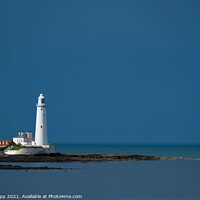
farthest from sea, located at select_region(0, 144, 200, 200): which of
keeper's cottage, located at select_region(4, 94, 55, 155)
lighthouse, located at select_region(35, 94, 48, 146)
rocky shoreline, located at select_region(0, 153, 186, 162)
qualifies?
lighthouse, located at select_region(35, 94, 48, 146)

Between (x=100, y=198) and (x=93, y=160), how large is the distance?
33.5 metres

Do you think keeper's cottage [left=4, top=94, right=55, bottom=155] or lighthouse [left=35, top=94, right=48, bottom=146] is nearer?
keeper's cottage [left=4, top=94, right=55, bottom=155]

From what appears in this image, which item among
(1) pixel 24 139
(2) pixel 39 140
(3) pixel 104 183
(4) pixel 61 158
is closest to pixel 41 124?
(2) pixel 39 140

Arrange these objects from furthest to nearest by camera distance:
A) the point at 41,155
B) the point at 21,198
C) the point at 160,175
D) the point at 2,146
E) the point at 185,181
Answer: the point at 2,146 < the point at 41,155 < the point at 160,175 < the point at 185,181 < the point at 21,198

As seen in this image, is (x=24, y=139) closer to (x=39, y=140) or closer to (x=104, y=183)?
(x=39, y=140)

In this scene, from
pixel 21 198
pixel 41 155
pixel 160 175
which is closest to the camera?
pixel 21 198

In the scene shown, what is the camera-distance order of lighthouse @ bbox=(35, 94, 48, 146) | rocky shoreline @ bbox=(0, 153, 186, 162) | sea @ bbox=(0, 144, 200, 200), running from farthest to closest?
lighthouse @ bbox=(35, 94, 48, 146) < rocky shoreline @ bbox=(0, 153, 186, 162) < sea @ bbox=(0, 144, 200, 200)

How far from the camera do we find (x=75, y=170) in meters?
56.4

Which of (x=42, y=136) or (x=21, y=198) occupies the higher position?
(x=42, y=136)

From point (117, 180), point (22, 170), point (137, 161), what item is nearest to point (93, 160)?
point (137, 161)

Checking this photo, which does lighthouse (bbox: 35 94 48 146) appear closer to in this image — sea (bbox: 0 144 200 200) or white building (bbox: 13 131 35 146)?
white building (bbox: 13 131 35 146)

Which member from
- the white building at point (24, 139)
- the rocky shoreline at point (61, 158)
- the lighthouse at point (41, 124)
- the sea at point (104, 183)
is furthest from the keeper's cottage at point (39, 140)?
the sea at point (104, 183)

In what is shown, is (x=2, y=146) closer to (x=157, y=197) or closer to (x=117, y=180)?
(x=117, y=180)

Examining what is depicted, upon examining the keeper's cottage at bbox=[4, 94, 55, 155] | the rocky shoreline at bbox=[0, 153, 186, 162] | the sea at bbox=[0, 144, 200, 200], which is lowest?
the sea at bbox=[0, 144, 200, 200]
